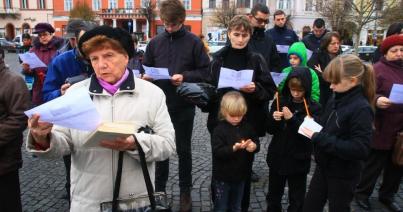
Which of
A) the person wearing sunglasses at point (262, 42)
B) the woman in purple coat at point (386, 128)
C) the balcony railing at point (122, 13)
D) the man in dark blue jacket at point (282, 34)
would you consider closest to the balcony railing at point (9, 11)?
the balcony railing at point (122, 13)

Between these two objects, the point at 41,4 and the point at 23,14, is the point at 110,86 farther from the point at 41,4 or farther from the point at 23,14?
the point at 23,14

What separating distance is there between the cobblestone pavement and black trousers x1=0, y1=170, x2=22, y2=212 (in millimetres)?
1048

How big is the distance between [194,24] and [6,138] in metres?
53.1

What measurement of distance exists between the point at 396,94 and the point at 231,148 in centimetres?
175

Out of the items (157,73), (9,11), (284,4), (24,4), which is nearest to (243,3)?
(284,4)

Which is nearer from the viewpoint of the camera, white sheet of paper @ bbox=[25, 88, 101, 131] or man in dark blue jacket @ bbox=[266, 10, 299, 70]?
white sheet of paper @ bbox=[25, 88, 101, 131]

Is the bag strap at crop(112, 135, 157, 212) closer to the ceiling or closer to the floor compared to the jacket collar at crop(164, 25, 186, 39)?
closer to the floor

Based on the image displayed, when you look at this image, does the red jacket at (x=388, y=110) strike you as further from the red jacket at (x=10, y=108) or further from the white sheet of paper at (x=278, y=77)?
the red jacket at (x=10, y=108)

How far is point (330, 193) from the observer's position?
3.00 meters

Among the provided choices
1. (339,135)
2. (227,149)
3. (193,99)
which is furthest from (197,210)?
(339,135)

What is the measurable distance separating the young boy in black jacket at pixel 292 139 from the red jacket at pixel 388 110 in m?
0.94

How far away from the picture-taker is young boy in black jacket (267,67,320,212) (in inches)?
132

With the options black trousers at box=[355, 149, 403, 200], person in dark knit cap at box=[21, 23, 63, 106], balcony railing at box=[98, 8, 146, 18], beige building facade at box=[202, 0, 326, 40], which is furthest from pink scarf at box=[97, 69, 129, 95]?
balcony railing at box=[98, 8, 146, 18]

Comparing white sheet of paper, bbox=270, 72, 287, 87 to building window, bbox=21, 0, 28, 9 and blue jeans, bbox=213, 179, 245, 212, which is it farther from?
building window, bbox=21, 0, 28, 9
